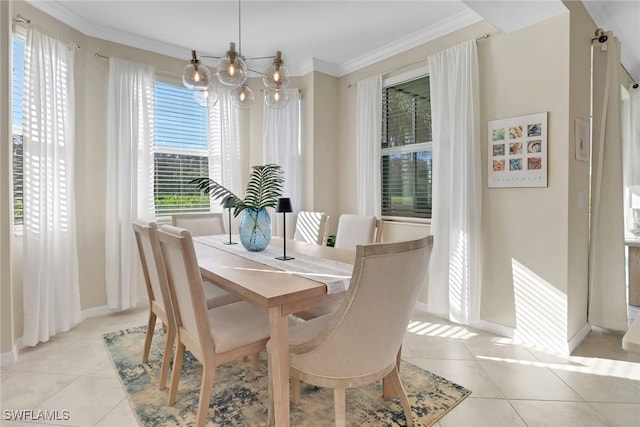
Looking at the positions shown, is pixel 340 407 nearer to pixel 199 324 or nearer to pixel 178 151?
pixel 199 324

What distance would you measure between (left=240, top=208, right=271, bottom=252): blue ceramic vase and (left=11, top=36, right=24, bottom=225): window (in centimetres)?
182

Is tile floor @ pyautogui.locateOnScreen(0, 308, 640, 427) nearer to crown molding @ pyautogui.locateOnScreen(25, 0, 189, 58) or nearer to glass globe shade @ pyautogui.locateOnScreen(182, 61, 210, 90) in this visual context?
glass globe shade @ pyautogui.locateOnScreen(182, 61, 210, 90)

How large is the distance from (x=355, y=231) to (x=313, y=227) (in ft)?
1.75

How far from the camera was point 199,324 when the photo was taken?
60.5 inches

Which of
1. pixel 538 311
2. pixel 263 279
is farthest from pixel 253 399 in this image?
pixel 538 311

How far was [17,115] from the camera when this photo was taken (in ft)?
8.45

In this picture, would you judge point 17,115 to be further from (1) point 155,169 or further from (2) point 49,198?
(1) point 155,169

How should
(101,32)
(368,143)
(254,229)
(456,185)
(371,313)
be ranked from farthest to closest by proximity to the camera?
1. (368,143)
2. (101,32)
3. (456,185)
4. (254,229)
5. (371,313)

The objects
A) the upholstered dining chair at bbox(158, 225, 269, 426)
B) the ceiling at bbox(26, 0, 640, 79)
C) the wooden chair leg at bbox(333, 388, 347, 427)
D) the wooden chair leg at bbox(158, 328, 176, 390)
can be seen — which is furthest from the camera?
the ceiling at bbox(26, 0, 640, 79)

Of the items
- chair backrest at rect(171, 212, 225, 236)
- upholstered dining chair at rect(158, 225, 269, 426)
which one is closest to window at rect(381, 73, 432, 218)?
chair backrest at rect(171, 212, 225, 236)

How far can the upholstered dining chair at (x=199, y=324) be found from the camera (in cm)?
151

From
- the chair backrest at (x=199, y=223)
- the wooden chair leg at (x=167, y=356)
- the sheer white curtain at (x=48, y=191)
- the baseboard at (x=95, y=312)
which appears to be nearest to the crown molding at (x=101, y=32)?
the sheer white curtain at (x=48, y=191)

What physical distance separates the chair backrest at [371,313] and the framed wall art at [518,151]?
166 cm

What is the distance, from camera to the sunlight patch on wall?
2475mm
